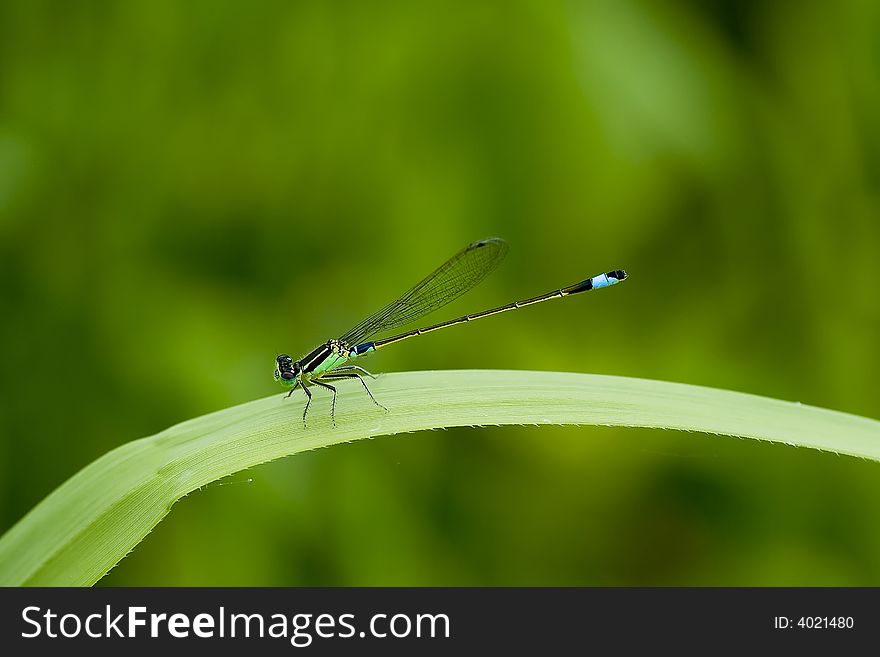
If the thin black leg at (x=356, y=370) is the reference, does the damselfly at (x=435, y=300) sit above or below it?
above

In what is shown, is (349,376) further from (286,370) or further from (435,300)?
(435,300)

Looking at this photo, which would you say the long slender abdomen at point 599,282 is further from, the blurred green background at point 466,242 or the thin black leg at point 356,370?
the thin black leg at point 356,370

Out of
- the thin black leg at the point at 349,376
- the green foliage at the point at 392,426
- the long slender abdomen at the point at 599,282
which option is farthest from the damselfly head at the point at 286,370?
the long slender abdomen at the point at 599,282

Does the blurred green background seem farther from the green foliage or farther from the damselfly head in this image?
the green foliage

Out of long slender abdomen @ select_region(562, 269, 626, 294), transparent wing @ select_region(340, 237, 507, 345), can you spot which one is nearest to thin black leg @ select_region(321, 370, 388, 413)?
transparent wing @ select_region(340, 237, 507, 345)

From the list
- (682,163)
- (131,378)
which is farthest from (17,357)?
(682,163)
